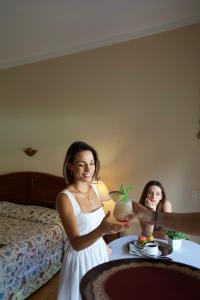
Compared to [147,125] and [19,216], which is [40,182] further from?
[147,125]

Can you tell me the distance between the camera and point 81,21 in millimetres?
2844

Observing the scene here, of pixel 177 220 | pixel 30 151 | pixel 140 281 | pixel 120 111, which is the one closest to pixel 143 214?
pixel 177 220

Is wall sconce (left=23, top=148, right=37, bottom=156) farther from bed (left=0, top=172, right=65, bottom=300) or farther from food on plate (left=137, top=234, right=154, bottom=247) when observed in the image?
food on plate (left=137, top=234, right=154, bottom=247)

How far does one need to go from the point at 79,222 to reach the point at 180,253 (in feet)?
2.75

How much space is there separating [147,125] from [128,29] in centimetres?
116

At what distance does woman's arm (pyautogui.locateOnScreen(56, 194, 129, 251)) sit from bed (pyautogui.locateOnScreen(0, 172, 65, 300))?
124 centimetres

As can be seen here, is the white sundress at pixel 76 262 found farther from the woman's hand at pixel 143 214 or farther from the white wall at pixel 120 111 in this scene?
the white wall at pixel 120 111

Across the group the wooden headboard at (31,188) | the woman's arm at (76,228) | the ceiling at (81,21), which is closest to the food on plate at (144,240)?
the woman's arm at (76,228)

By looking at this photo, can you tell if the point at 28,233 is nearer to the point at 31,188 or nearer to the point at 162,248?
the point at 31,188

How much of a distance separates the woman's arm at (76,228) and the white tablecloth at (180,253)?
1.69 ft

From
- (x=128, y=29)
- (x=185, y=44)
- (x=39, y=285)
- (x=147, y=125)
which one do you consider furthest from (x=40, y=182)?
(x=185, y=44)

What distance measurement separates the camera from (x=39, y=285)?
266cm

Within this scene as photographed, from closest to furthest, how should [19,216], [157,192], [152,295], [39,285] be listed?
[152,295]
[157,192]
[39,285]
[19,216]

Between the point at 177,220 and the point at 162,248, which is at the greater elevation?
the point at 177,220
